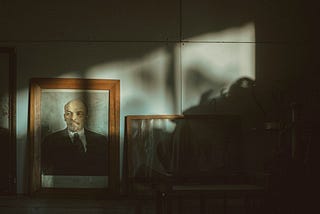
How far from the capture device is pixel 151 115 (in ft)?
15.9

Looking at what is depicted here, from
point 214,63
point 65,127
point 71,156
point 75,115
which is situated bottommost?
point 71,156

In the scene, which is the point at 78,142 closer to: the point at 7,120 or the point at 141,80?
the point at 7,120

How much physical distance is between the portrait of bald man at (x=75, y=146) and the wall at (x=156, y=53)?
8.9 inches

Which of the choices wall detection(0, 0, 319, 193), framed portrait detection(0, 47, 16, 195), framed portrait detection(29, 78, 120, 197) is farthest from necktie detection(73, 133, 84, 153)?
framed portrait detection(0, 47, 16, 195)

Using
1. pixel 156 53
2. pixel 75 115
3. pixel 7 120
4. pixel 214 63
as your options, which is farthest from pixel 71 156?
pixel 214 63

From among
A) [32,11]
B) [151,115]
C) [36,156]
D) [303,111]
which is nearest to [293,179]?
[303,111]

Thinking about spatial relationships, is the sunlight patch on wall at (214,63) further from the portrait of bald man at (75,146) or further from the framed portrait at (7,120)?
the framed portrait at (7,120)

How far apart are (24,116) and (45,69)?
1.61 ft

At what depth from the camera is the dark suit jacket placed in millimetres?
4848

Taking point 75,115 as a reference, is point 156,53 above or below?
above

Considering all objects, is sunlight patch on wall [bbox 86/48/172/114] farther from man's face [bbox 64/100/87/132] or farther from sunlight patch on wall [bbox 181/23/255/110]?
man's face [bbox 64/100/87/132]

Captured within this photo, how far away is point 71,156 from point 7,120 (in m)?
0.70

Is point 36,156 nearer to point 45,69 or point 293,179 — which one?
point 45,69

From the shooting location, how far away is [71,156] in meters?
4.87
